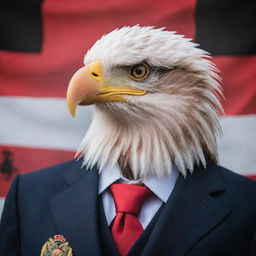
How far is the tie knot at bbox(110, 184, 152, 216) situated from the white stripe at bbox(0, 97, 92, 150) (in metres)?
0.87

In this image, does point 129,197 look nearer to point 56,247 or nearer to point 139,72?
point 56,247

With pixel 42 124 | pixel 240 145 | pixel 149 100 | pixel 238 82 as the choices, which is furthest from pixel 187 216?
pixel 42 124

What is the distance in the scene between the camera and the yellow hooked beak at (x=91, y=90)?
131 cm

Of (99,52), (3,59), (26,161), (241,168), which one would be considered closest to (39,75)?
(3,59)

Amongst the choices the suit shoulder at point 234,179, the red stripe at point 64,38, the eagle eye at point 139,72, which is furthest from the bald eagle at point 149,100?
the red stripe at point 64,38

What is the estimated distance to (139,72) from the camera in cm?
138

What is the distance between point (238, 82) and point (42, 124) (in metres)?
0.96

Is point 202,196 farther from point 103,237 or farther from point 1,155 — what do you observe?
point 1,155

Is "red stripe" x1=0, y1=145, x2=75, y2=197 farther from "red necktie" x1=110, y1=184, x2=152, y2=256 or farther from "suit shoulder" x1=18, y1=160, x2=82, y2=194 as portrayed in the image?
"red necktie" x1=110, y1=184, x2=152, y2=256

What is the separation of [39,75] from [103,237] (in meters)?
1.15

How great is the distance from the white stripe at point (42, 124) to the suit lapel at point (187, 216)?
925mm

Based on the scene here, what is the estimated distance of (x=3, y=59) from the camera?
2.23 m

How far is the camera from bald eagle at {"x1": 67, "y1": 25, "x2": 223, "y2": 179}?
4.48 feet

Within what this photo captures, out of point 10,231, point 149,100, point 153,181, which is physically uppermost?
point 149,100
